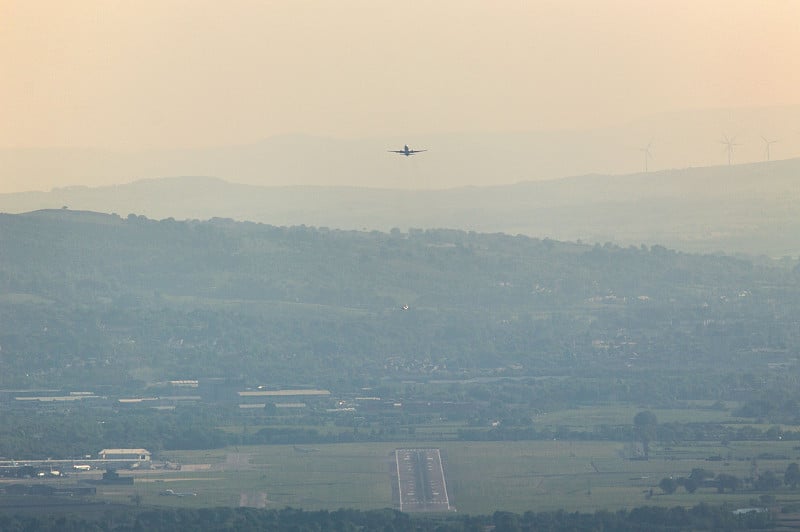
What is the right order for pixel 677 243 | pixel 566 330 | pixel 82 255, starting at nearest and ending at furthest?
1. pixel 566 330
2. pixel 82 255
3. pixel 677 243

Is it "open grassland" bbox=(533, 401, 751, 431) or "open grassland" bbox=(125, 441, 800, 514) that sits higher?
"open grassland" bbox=(533, 401, 751, 431)

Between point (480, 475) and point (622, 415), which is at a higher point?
point (622, 415)

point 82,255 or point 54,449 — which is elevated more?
point 82,255

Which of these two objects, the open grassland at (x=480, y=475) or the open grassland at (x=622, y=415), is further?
the open grassland at (x=622, y=415)

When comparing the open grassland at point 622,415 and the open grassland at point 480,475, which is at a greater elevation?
the open grassland at point 622,415

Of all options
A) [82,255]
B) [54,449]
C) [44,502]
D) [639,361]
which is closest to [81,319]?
[82,255]

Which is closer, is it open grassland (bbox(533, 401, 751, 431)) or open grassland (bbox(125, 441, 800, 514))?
open grassland (bbox(125, 441, 800, 514))

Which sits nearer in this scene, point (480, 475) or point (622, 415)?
point (480, 475)

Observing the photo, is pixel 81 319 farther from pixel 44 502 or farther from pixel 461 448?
pixel 44 502
